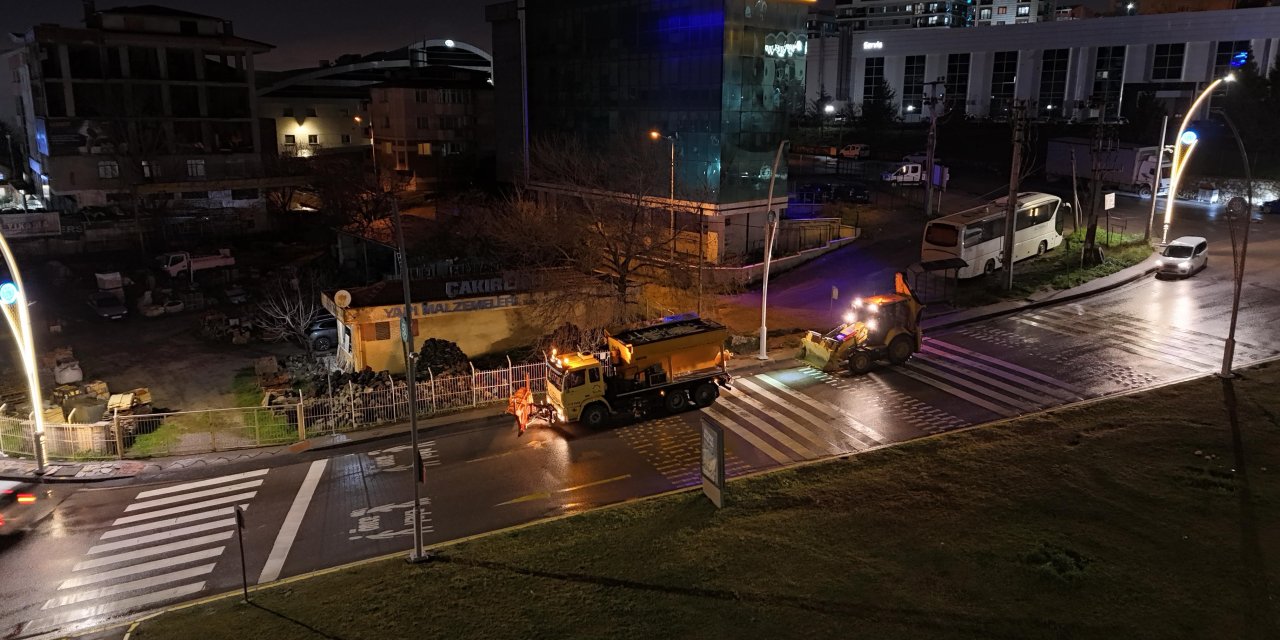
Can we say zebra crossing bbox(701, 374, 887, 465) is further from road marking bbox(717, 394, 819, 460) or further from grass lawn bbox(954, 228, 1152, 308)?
grass lawn bbox(954, 228, 1152, 308)

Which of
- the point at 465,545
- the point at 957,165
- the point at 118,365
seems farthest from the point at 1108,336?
the point at 957,165

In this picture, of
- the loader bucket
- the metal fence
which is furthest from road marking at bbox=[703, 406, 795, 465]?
the metal fence

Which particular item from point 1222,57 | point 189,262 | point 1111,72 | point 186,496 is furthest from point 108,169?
point 1222,57

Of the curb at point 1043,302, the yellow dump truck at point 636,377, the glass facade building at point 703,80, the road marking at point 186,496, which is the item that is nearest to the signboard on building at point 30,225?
the glass facade building at point 703,80

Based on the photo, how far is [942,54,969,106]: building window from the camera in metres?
102

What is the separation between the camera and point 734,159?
4656 cm

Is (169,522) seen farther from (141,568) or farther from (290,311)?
(290,311)

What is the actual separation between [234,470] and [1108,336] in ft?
103

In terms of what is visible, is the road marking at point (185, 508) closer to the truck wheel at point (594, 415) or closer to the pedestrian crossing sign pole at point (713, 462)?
the truck wheel at point (594, 415)

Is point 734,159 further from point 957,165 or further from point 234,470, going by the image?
point 957,165

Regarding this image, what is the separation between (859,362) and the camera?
28.5m

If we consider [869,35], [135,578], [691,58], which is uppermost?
[869,35]

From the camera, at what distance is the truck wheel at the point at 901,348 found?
95.1 feet

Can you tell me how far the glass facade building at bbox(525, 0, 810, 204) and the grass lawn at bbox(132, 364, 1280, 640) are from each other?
2488 cm
